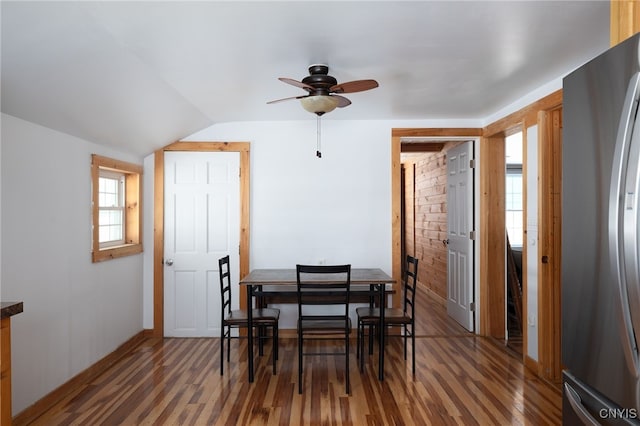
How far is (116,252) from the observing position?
358 centimetres

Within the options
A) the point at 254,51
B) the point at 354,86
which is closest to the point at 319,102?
the point at 354,86

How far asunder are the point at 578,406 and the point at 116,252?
3737 mm

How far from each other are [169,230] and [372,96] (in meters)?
2.70

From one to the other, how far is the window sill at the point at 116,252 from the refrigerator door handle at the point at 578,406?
11.5 ft

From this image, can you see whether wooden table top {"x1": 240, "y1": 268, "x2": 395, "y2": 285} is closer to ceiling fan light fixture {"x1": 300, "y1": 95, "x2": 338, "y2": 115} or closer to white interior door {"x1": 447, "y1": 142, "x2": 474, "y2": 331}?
white interior door {"x1": 447, "y1": 142, "x2": 474, "y2": 331}

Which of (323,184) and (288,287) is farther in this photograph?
(323,184)

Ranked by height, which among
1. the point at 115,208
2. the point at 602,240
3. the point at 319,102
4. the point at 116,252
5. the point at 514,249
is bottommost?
the point at 514,249

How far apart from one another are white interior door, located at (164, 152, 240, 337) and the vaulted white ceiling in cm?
91

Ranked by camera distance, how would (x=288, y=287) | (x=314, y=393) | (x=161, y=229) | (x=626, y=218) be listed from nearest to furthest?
(x=626, y=218)
(x=314, y=393)
(x=288, y=287)
(x=161, y=229)

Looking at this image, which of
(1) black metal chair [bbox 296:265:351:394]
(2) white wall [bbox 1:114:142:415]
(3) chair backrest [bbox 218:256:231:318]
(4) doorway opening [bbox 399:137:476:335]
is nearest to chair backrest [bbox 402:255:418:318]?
(1) black metal chair [bbox 296:265:351:394]

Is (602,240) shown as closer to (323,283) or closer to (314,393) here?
(323,283)

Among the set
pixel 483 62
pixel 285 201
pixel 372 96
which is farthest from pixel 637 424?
pixel 285 201

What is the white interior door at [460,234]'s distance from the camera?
4305 mm

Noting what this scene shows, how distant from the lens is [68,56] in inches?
84.6
